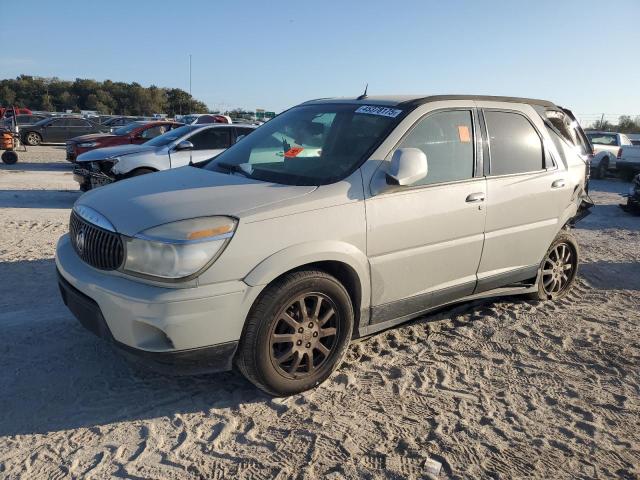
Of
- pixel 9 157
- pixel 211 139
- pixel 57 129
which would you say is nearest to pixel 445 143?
pixel 211 139

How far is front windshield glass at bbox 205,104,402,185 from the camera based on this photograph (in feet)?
11.7

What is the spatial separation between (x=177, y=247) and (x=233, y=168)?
135 cm

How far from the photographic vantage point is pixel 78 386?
330cm

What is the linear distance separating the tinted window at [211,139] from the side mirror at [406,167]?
289 inches

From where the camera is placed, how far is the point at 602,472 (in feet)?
8.89

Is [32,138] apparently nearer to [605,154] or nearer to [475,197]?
[605,154]

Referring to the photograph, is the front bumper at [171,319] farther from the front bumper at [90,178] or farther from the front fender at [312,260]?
the front bumper at [90,178]

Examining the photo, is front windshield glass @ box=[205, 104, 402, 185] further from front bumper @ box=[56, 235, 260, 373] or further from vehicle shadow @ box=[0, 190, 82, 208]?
vehicle shadow @ box=[0, 190, 82, 208]

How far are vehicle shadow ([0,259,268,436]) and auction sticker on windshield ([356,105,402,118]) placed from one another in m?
2.11

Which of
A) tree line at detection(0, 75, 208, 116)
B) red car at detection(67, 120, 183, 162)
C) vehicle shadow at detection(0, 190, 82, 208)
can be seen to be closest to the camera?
vehicle shadow at detection(0, 190, 82, 208)

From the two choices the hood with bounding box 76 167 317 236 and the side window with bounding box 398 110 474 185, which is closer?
the hood with bounding box 76 167 317 236

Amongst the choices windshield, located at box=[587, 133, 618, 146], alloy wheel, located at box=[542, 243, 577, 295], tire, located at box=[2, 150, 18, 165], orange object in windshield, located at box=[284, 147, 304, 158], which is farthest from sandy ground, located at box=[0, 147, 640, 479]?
windshield, located at box=[587, 133, 618, 146]

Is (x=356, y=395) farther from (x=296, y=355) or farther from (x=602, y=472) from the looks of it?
(x=602, y=472)

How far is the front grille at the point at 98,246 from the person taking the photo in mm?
2967
